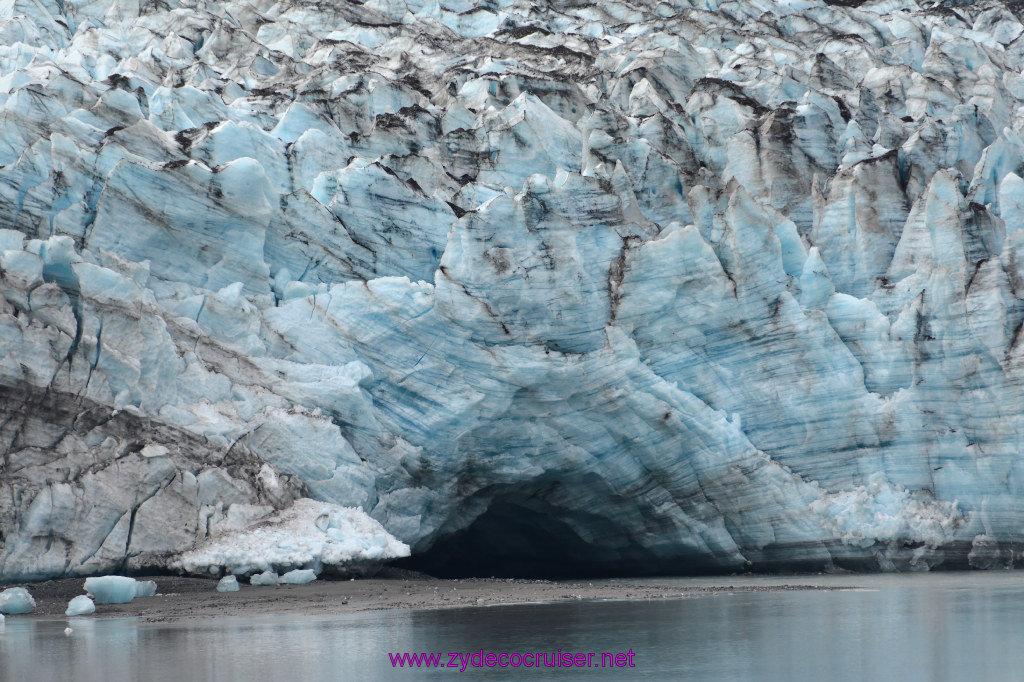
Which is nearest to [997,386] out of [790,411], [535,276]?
[790,411]

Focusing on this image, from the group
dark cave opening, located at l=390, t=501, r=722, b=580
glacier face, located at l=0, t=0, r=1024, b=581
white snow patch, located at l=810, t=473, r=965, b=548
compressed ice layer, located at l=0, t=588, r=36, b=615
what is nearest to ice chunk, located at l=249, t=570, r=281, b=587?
glacier face, located at l=0, t=0, r=1024, b=581

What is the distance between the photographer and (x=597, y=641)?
10953 mm

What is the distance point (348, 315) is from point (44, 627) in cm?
673

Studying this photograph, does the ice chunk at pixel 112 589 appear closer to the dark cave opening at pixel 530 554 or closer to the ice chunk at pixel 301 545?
the ice chunk at pixel 301 545

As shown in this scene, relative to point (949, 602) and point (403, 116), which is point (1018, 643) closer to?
point (949, 602)

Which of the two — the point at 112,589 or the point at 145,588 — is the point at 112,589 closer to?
the point at 112,589

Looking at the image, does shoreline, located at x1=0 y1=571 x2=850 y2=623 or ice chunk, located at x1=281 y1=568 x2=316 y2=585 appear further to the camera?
ice chunk, located at x1=281 y1=568 x2=316 y2=585

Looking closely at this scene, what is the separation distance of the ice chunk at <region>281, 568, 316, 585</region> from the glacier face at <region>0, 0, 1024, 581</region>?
2.60ft

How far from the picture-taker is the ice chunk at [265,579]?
15180 mm

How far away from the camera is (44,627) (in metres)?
12.3

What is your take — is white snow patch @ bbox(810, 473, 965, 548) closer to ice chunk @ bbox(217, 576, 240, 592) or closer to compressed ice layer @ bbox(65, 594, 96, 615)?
ice chunk @ bbox(217, 576, 240, 592)

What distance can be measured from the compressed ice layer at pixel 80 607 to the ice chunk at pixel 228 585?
1.76 metres

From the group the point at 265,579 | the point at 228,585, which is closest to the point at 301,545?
the point at 265,579

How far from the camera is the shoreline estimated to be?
44.1 ft
